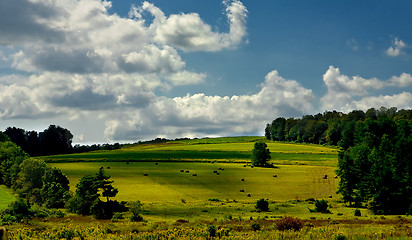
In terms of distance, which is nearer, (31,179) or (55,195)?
(55,195)

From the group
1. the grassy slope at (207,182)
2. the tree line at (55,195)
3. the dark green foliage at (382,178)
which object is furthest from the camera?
the grassy slope at (207,182)

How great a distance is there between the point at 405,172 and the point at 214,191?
35811 mm

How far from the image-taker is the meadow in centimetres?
3256

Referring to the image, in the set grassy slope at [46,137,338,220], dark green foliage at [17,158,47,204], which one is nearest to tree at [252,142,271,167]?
grassy slope at [46,137,338,220]

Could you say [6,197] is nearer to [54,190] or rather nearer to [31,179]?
[31,179]

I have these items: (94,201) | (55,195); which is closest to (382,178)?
(94,201)

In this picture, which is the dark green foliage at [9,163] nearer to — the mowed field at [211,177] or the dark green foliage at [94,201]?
the mowed field at [211,177]

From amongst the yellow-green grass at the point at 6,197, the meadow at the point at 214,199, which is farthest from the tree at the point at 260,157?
the yellow-green grass at the point at 6,197

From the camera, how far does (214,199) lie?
241 ft

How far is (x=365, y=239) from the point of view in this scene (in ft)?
76.5

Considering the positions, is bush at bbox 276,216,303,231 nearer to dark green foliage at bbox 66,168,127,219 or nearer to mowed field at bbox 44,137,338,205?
dark green foliage at bbox 66,168,127,219

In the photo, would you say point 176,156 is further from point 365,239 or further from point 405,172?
point 365,239

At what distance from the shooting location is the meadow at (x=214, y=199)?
32.6 m

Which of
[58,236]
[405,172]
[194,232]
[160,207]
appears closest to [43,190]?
[160,207]
